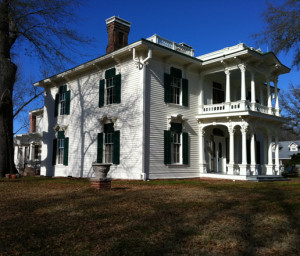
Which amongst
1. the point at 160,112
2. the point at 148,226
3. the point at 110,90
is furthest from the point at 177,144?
the point at 148,226

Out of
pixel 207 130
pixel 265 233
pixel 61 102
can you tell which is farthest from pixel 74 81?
pixel 265 233

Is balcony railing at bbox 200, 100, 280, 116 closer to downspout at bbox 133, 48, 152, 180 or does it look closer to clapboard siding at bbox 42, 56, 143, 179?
downspout at bbox 133, 48, 152, 180

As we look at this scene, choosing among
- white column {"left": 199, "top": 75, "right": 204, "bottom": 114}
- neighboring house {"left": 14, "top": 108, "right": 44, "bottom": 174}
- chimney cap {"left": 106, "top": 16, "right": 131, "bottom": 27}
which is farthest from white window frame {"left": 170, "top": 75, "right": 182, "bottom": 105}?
neighboring house {"left": 14, "top": 108, "right": 44, "bottom": 174}

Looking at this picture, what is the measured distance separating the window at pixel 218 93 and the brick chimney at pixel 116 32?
6368mm

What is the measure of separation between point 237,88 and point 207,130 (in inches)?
162

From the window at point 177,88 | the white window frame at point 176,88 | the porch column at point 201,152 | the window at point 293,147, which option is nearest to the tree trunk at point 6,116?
the window at point 177,88

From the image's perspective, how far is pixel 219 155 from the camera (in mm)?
18703

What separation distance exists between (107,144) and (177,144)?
151 inches

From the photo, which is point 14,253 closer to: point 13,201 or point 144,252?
point 144,252

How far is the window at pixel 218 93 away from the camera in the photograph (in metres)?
18.7

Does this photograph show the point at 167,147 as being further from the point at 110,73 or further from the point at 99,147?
the point at 110,73

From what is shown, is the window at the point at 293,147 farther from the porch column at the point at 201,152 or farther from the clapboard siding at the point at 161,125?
the clapboard siding at the point at 161,125

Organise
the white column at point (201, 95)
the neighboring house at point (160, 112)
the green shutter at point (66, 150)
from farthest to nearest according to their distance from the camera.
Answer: the green shutter at point (66, 150) < the white column at point (201, 95) < the neighboring house at point (160, 112)

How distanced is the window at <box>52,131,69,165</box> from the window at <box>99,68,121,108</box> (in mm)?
4149
